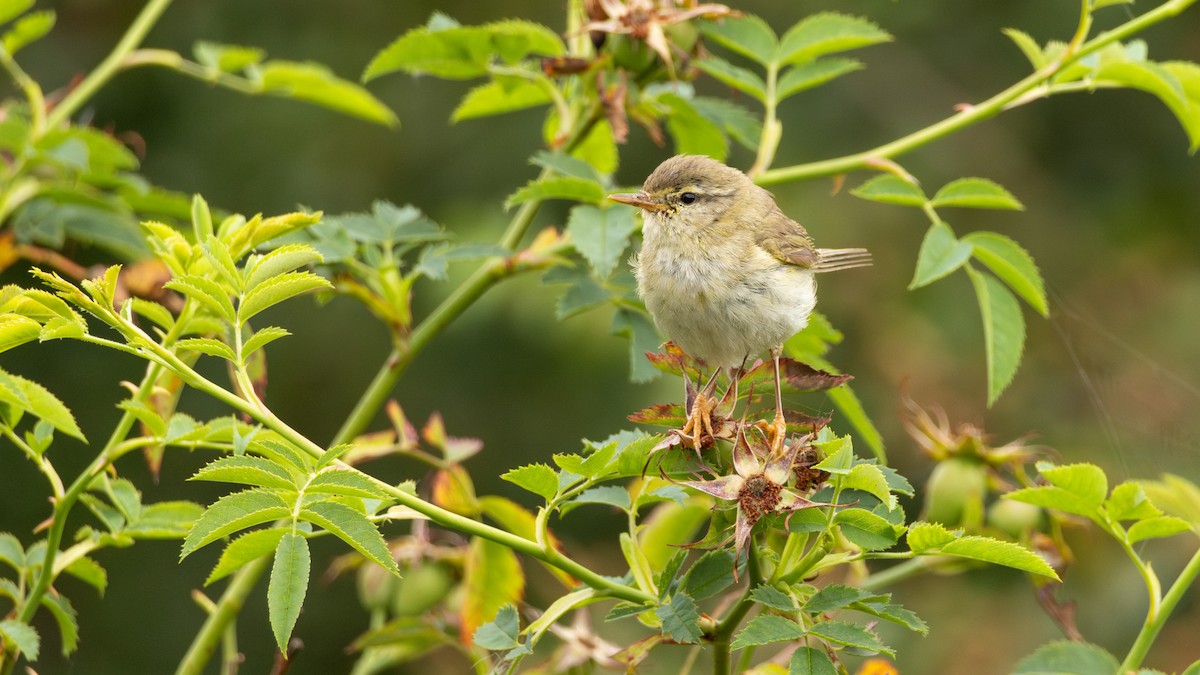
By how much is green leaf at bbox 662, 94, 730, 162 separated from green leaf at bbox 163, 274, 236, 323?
3.77 feet

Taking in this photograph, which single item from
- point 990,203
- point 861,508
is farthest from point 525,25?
point 861,508

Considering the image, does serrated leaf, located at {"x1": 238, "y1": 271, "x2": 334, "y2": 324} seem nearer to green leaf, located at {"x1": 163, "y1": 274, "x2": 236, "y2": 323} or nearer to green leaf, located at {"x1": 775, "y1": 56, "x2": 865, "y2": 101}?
green leaf, located at {"x1": 163, "y1": 274, "x2": 236, "y2": 323}

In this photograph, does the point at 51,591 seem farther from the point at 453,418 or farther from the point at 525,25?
the point at 453,418

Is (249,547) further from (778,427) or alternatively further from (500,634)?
(778,427)

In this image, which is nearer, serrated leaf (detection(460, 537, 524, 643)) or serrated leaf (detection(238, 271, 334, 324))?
serrated leaf (detection(238, 271, 334, 324))

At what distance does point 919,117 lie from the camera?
639 cm

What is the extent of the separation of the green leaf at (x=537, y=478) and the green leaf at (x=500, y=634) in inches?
9.0

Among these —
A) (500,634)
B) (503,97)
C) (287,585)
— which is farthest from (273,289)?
(503,97)

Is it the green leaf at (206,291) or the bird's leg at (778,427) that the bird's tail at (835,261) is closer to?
the bird's leg at (778,427)

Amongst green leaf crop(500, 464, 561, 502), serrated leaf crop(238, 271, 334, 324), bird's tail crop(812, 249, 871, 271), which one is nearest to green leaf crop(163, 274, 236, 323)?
serrated leaf crop(238, 271, 334, 324)

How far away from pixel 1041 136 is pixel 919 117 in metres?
0.67

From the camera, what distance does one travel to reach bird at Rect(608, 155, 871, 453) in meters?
2.59

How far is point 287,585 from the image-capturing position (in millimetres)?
1516

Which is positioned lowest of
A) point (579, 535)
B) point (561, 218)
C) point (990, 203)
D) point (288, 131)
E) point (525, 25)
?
point (579, 535)
